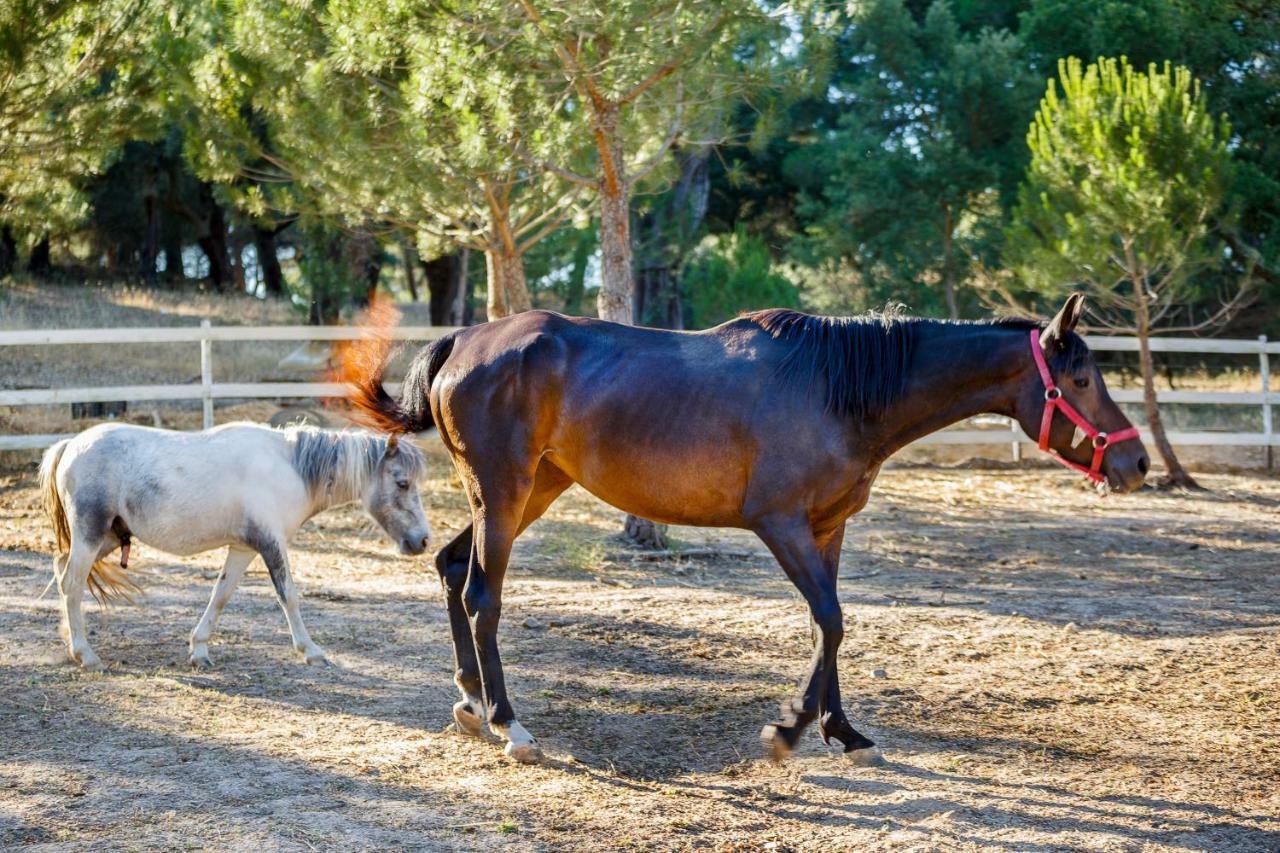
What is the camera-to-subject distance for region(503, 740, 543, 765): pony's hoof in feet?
14.8

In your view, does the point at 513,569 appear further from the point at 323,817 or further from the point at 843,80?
the point at 843,80

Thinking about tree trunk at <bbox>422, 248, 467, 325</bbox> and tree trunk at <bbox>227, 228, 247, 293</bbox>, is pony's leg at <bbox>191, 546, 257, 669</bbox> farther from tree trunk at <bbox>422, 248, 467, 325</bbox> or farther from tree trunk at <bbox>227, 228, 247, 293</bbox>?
tree trunk at <bbox>227, 228, 247, 293</bbox>

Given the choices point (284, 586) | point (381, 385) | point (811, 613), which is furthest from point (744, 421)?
point (284, 586)

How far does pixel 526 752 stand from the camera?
4512mm

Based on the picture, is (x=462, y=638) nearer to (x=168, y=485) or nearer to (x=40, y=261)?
(x=168, y=485)

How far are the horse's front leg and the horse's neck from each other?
3.16 meters

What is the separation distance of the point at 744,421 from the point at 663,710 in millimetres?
1476

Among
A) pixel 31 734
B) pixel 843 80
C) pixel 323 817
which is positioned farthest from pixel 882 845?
pixel 843 80

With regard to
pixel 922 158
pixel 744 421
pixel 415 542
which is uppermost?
pixel 922 158

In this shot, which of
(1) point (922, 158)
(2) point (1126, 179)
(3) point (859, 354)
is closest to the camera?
(3) point (859, 354)

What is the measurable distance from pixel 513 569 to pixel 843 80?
18458 millimetres

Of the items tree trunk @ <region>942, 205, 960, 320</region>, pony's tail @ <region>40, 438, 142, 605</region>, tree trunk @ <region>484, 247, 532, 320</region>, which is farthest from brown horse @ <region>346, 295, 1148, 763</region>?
tree trunk @ <region>942, 205, 960, 320</region>

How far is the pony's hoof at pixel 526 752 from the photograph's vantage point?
4504 millimetres

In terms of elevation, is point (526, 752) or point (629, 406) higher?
point (629, 406)
